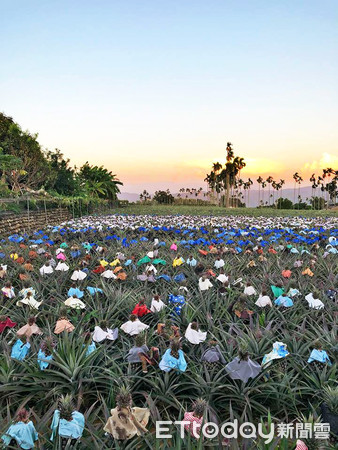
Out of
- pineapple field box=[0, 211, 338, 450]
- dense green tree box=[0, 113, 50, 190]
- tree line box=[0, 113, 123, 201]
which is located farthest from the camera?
dense green tree box=[0, 113, 50, 190]

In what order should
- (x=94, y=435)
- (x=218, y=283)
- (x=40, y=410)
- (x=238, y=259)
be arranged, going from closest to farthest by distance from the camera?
(x=94, y=435) < (x=40, y=410) < (x=218, y=283) < (x=238, y=259)

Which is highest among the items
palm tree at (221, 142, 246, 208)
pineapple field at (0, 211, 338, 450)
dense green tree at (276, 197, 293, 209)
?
palm tree at (221, 142, 246, 208)

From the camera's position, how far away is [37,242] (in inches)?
336

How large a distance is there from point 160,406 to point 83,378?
0.64 metres

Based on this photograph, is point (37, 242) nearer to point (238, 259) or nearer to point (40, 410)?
point (238, 259)

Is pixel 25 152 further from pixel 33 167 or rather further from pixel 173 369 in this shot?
pixel 173 369

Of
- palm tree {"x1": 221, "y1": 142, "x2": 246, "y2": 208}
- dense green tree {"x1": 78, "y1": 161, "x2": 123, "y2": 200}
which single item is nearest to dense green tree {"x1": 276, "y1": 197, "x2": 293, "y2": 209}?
palm tree {"x1": 221, "y1": 142, "x2": 246, "y2": 208}

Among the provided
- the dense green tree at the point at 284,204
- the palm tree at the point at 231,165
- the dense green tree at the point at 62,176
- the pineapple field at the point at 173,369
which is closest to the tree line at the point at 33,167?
the dense green tree at the point at 62,176

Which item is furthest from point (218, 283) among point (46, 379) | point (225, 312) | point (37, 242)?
point (37, 242)

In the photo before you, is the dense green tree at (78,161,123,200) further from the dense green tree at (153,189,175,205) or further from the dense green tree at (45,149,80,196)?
the dense green tree at (153,189,175,205)

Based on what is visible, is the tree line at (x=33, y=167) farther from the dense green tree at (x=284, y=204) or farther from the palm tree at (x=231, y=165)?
the dense green tree at (x=284, y=204)

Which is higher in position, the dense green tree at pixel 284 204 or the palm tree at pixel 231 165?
the palm tree at pixel 231 165

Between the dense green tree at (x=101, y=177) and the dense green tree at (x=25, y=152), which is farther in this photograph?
the dense green tree at (x=101, y=177)

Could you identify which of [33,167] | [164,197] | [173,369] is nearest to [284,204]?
[164,197]
